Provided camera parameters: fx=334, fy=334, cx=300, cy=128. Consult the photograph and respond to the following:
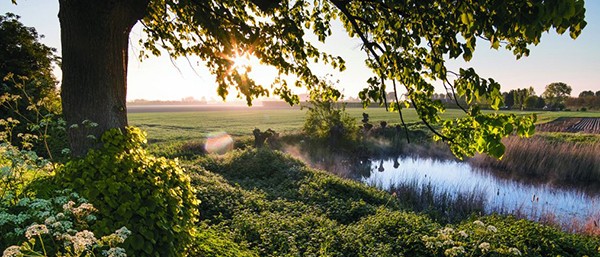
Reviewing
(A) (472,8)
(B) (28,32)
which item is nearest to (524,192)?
(A) (472,8)

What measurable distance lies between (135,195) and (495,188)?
50.5 feet

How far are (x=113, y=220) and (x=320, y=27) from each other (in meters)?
4.71

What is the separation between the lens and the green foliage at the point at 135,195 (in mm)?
3715

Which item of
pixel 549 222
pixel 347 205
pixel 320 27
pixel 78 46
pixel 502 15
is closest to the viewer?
pixel 502 15

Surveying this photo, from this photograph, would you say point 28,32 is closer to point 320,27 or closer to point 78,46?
point 78,46

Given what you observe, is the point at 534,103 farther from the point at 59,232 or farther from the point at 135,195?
the point at 59,232

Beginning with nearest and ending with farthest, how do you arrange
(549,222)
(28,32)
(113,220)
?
(113,220) → (549,222) → (28,32)

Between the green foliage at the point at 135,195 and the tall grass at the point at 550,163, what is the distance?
58.1 ft

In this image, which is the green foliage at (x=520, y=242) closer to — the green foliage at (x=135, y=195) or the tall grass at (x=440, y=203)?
the tall grass at (x=440, y=203)

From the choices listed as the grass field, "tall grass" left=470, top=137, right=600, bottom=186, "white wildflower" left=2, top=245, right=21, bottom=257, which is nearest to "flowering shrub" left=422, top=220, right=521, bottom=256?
→ "white wildflower" left=2, top=245, right=21, bottom=257

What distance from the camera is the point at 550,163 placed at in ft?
56.7

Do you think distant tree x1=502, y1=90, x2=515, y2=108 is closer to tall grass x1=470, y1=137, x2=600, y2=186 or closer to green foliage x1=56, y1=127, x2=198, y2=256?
tall grass x1=470, y1=137, x2=600, y2=186

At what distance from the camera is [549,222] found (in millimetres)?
9516

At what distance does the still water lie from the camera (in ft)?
37.7
